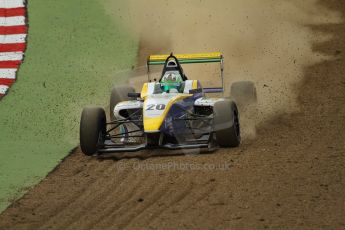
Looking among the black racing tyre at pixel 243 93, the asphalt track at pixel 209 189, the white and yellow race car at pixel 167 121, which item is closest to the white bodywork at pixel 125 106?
the white and yellow race car at pixel 167 121

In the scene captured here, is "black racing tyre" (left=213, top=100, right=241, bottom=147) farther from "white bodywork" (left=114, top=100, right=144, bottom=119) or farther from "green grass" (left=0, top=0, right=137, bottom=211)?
"green grass" (left=0, top=0, right=137, bottom=211)

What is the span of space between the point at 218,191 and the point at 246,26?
12.8m

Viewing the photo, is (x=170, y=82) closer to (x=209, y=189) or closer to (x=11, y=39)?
(x=209, y=189)

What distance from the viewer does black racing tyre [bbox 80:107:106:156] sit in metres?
13.2

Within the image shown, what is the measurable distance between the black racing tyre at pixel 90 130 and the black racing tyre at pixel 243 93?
10.2 feet

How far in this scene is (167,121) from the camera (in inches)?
516

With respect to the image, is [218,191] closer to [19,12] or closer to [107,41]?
[107,41]

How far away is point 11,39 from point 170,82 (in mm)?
8040

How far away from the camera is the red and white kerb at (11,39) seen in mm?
19078

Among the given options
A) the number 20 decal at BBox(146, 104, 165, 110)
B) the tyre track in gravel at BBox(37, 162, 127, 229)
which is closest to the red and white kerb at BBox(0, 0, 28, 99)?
the number 20 decal at BBox(146, 104, 165, 110)

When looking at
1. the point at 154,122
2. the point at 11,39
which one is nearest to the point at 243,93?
the point at 154,122

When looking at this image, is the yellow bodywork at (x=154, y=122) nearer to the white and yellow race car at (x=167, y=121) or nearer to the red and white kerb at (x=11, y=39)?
the white and yellow race car at (x=167, y=121)

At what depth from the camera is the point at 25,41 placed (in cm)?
2120

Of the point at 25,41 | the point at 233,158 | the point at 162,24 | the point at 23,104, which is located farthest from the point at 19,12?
the point at 233,158
